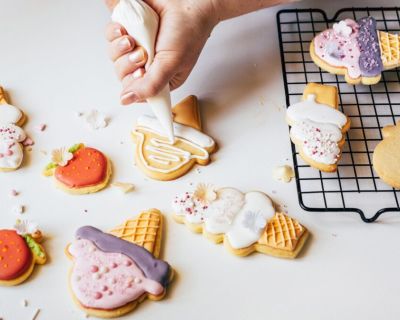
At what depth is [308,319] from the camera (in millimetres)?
1014

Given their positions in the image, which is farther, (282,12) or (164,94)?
(282,12)

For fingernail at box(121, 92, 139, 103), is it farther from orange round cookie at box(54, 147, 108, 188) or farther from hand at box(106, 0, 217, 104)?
orange round cookie at box(54, 147, 108, 188)

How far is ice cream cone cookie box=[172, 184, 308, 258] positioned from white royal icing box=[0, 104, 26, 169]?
344mm

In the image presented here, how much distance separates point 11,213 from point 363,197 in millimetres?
700

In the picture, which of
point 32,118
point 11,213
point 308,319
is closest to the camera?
point 308,319

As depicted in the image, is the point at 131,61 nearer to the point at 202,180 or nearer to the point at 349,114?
the point at 202,180

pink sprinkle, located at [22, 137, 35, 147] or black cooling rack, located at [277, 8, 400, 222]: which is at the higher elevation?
pink sprinkle, located at [22, 137, 35, 147]

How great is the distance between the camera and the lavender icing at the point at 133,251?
102 centimetres

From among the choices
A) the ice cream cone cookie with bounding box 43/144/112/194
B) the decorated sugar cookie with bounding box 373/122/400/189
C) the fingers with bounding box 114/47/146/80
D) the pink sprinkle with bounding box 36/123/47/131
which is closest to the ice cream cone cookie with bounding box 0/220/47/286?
the ice cream cone cookie with bounding box 43/144/112/194

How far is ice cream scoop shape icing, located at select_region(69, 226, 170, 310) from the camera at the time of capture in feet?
3.28

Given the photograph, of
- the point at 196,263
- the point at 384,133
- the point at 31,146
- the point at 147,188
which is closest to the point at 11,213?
the point at 31,146

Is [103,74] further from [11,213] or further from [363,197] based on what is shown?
[363,197]

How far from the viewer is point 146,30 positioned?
108 centimetres

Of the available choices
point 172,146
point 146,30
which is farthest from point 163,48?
point 172,146
